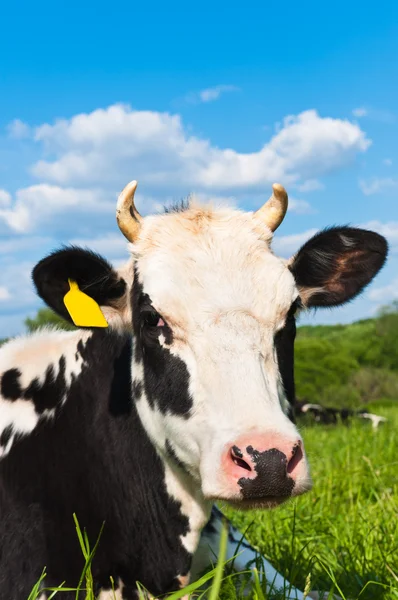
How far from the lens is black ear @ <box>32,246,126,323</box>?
14.8 ft

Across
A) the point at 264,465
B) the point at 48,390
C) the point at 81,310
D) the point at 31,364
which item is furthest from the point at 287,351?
the point at 31,364

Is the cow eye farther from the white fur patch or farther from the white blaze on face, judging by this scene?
the white fur patch

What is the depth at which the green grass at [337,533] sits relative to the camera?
16.0ft

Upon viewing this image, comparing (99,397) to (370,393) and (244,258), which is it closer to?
(244,258)

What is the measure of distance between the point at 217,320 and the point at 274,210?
1364mm

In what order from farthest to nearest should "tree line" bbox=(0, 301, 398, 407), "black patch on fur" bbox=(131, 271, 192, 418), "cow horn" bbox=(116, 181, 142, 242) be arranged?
"tree line" bbox=(0, 301, 398, 407) < "cow horn" bbox=(116, 181, 142, 242) < "black patch on fur" bbox=(131, 271, 192, 418)

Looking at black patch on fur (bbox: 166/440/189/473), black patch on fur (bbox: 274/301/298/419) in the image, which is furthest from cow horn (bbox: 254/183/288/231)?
black patch on fur (bbox: 166/440/189/473)

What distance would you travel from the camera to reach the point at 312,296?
17.5 feet

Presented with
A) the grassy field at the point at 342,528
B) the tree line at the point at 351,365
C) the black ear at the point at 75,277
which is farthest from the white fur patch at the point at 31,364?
the tree line at the point at 351,365

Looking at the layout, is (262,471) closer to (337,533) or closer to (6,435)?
(6,435)

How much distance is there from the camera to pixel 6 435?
16.0 ft

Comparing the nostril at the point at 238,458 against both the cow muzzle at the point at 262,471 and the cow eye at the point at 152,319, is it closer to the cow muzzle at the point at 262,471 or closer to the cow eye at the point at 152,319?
the cow muzzle at the point at 262,471

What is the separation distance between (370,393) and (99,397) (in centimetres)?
4899

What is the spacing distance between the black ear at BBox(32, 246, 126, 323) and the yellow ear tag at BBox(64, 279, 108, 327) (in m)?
0.06
